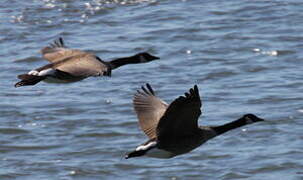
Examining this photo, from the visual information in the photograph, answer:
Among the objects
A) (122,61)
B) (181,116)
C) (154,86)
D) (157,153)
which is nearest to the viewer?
(181,116)

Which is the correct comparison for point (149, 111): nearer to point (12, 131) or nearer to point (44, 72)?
point (44, 72)

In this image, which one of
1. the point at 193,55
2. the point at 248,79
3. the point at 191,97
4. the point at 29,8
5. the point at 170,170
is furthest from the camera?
the point at 29,8

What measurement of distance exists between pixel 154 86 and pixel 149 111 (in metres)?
6.86

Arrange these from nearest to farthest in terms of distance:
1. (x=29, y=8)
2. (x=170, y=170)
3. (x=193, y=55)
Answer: (x=170, y=170), (x=193, y=55), (x=29, y=8)

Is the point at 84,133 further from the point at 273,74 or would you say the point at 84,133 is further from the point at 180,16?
the point at 180,16

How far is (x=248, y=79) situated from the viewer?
18031mm

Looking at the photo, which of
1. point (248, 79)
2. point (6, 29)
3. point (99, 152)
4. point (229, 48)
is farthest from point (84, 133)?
point (6, 29)

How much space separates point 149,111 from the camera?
35.4ft

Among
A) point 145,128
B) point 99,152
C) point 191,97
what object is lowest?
point 99,152

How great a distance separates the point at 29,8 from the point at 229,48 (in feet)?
17.4

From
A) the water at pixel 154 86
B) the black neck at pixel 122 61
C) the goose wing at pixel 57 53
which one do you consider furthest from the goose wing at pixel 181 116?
the water at pixel 154 86

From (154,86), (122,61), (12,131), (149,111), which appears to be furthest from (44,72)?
(154,86)

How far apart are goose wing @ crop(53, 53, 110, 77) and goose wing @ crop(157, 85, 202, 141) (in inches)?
30.5

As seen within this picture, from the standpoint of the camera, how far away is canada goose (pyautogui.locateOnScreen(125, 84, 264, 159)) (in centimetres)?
995
